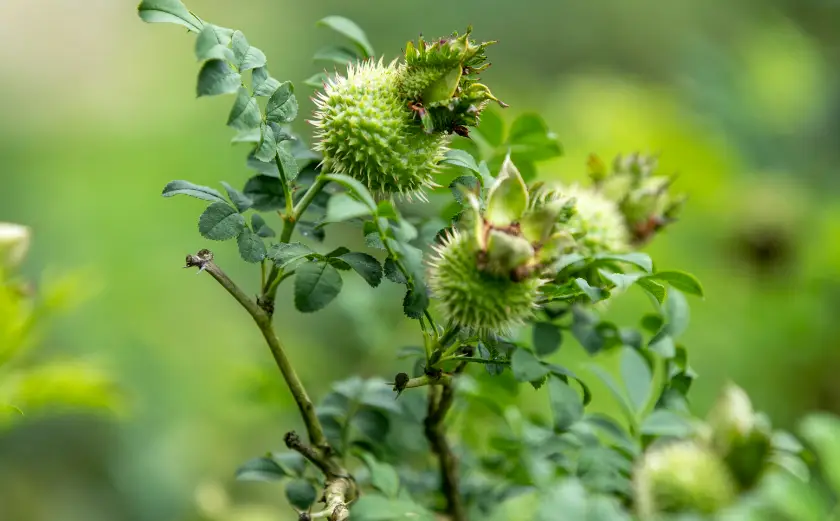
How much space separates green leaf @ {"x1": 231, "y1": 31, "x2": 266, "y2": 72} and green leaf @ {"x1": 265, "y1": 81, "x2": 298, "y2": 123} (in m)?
0.04

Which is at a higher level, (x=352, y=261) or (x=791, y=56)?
(x=791, y=56)

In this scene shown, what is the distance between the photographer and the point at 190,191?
834 millimetres

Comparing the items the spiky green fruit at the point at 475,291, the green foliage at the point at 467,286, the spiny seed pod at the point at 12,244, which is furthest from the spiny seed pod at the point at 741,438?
the spiny seed pod at the point at 12,244

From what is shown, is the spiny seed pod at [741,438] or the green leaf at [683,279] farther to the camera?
the spiny seed pod at [741,438]

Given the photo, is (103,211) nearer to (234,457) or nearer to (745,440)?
(234,457)

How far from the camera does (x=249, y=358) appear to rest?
2355 mm

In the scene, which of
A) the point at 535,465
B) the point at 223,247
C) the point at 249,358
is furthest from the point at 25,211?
the point at 535,465

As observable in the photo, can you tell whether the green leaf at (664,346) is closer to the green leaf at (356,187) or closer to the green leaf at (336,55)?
the green leaf at (356,187)

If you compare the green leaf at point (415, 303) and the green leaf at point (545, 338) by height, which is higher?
the green leaf at point (545, 338)

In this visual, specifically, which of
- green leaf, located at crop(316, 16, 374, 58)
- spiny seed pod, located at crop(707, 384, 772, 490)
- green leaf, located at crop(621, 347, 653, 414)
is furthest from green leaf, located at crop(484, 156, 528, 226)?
spiny seed pod, located at crop(707, 384, 772, 490)

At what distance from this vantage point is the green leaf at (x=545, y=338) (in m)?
1.03

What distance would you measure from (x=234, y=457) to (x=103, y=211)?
946 millimetres

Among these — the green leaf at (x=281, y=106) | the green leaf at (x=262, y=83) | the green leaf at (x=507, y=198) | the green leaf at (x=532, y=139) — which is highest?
the green leaf at (x=532, y=139)

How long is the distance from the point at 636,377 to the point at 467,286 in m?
0.43
